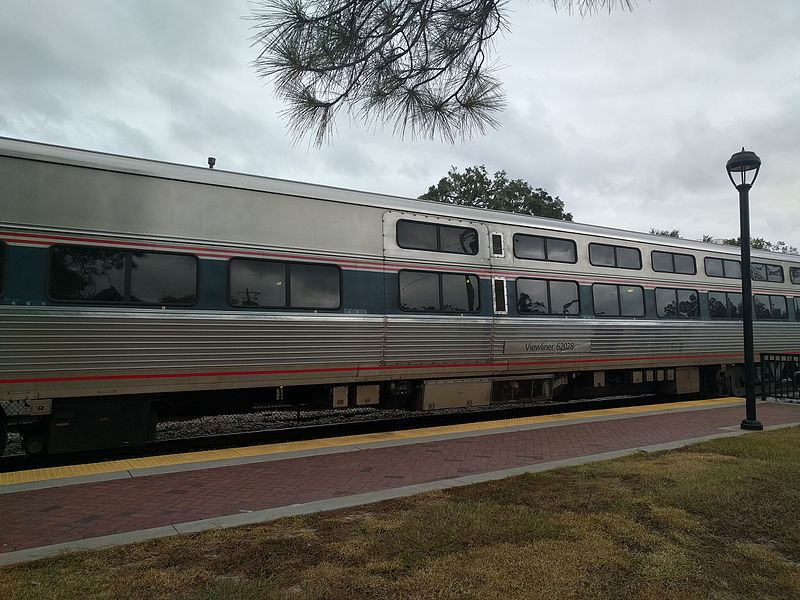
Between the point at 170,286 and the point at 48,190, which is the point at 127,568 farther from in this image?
the point at 48,190

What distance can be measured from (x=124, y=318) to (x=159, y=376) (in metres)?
0.85

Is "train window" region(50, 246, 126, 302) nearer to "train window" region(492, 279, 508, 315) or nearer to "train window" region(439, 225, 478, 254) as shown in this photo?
"train window" region(439, 225, 478, 254)

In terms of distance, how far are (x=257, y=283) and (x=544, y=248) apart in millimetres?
5727

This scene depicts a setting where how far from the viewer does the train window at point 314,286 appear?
816 centimetres

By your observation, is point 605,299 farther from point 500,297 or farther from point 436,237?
point 436,237

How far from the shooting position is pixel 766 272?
15.6 meters

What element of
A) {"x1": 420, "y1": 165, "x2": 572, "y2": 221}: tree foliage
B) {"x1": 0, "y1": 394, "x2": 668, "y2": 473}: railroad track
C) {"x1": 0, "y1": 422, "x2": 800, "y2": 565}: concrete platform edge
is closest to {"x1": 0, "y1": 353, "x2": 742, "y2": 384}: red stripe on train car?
{"x1": 0, "y1": 394, "x2": 668, "y2": 473}: railroad track

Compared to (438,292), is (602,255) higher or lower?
higher

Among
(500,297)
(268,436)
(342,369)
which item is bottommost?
(268,436)

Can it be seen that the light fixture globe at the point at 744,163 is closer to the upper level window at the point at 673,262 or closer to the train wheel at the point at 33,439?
the upper level window at the point at 673,262

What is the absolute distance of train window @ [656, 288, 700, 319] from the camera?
12.8m

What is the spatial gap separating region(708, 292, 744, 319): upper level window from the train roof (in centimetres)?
354

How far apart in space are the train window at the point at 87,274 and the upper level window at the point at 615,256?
8734 mm

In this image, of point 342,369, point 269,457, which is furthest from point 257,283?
point 269,457
